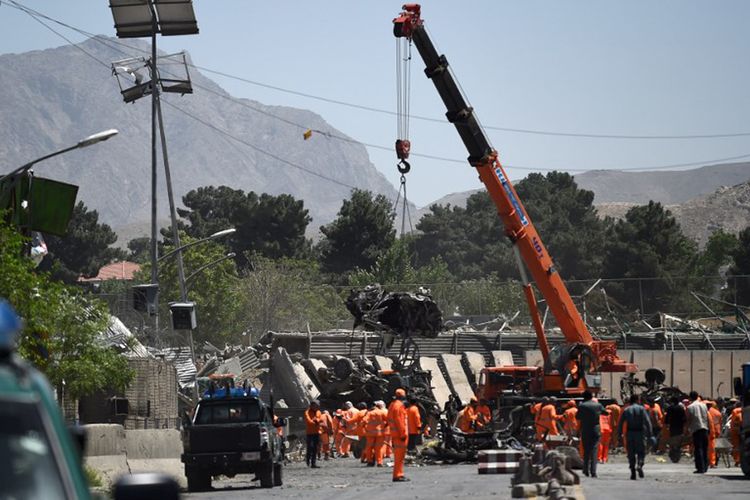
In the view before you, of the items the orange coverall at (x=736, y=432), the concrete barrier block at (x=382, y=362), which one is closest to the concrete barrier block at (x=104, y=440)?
the orange coverall at (x=736, y=432)

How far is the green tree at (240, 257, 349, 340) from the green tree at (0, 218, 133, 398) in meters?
45.7

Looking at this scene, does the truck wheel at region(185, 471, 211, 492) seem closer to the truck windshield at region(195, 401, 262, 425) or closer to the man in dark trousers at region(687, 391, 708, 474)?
the truck windshield at region(195, 401, 262, 425)

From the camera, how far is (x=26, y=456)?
441cm

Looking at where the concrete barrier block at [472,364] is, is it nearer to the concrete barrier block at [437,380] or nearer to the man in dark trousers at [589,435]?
the concrete barrier block at [437,380]

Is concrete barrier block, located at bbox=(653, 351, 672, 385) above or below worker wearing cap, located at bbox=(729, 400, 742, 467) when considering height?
above

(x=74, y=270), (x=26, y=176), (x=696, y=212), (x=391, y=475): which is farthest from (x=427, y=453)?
(x=696, y=212)

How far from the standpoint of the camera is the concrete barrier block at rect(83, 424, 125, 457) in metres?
25.1

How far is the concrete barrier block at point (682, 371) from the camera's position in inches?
2068

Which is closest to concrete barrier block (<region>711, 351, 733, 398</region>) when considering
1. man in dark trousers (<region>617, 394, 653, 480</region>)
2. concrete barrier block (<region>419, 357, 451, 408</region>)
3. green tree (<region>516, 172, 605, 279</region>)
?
concrete barrier block (<region>419, 357, 451, 408</region>)

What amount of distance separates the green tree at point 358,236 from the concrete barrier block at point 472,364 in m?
47.7

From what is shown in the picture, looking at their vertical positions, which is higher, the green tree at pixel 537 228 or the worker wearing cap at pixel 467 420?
the green tree at pixel 537 228

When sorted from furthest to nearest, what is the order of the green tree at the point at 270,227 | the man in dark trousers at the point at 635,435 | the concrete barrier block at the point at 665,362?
the green tree at the point at 270,227 < the concrete barrier block at the point at 665,362 < the man in dark trousers at the point at 635,435

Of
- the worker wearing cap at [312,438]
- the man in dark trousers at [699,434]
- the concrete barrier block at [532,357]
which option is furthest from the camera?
the concrete barrier block at [532,357]

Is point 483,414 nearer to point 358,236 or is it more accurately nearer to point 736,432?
point 736,432
